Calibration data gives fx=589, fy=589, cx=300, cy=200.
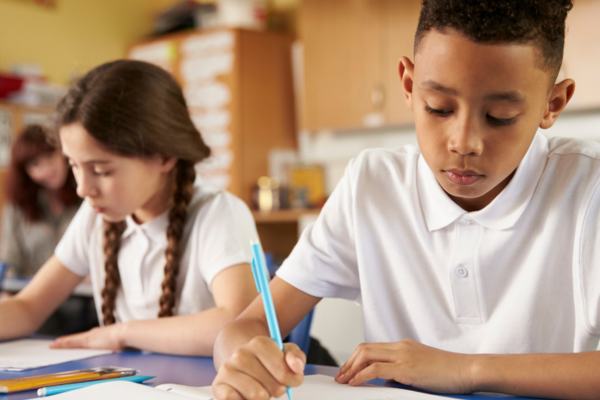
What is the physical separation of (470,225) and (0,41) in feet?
12.2

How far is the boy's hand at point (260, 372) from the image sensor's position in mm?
601

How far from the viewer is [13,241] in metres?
3.04

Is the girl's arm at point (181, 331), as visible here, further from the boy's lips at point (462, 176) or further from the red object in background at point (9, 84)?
the red object in background at point (9, 84)

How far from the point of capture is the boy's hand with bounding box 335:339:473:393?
702 millimetres

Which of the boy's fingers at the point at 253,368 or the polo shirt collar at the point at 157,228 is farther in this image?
the polo shirt collar at the point at 157,228

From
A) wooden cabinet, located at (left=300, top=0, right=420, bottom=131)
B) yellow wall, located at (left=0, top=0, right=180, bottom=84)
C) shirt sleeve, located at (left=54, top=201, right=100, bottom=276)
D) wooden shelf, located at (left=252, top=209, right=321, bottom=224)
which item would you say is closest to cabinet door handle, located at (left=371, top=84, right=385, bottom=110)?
wooden cabinet, located at (left=300, top=0, right=420, bottom=131)

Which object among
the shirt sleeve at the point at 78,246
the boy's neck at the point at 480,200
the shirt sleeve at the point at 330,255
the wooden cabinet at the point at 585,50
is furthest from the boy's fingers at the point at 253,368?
the wooden cabinet at the point at 585,50

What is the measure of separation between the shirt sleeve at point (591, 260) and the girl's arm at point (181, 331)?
541mm

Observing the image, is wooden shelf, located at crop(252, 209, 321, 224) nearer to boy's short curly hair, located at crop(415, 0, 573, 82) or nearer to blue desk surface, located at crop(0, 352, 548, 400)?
blue desk surface, located at crop(0, 352, 548, 400)

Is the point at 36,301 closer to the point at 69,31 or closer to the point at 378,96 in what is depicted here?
the point at 378,96

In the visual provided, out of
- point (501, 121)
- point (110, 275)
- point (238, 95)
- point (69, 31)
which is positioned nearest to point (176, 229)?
point (110, 275)

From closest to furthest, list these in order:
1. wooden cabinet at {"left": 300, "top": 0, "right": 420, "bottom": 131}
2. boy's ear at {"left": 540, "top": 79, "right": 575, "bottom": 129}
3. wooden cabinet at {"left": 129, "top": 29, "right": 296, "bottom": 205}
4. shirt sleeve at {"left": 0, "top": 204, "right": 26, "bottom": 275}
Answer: boy's ear at {"left": 540, "top": 79, "right": 575, "bottom": 129}
shirt sleeve at {"left": 0, "top": 204, "right": 26, "bottom": 275}
wooden cabinet at {"left": 300, "top": 0, "right": 420, "bottom": 131}
wooden cabinet at {"left": 129, "top": 29, "right": 296, "bottom": 205}

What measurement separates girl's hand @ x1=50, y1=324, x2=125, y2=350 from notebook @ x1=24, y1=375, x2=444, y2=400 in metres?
0.34

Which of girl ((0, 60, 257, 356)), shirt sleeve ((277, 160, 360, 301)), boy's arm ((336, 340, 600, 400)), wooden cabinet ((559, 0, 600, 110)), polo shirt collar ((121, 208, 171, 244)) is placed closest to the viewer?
boy's arm ((336, 340, 600, 400))
